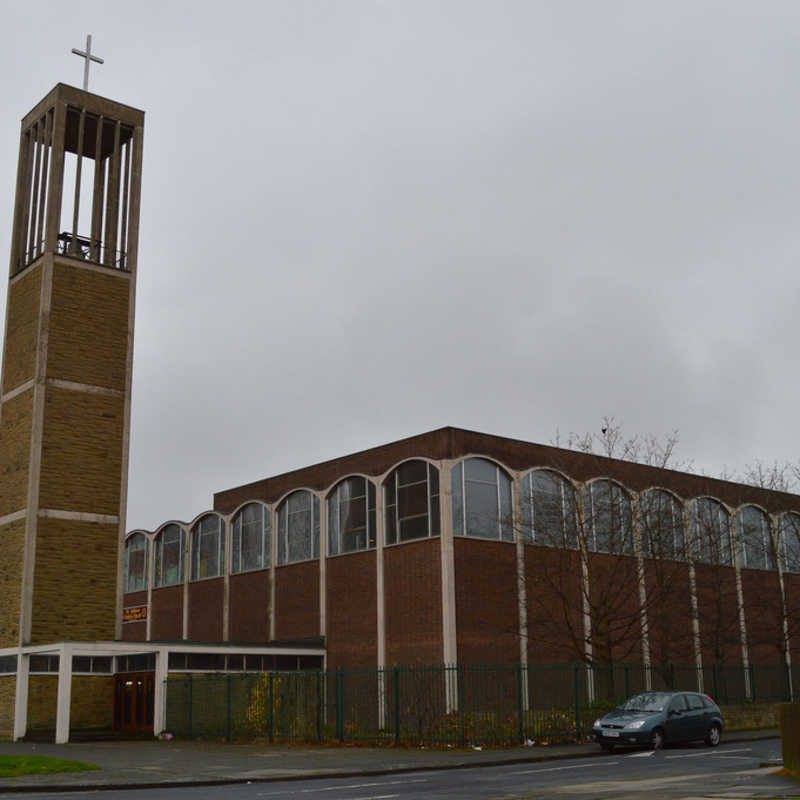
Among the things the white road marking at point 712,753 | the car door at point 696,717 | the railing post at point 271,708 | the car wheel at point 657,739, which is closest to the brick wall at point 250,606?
the railing post at point 271,708

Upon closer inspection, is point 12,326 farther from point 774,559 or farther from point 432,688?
point 774,559

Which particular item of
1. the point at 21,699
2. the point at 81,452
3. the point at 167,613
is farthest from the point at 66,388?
the point at 167,613

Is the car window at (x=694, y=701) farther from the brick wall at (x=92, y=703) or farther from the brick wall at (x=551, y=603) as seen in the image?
the brick wall at (x=92, y=703)

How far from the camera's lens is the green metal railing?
29.0m

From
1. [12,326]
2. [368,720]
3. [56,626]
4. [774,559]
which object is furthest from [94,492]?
[774,559]

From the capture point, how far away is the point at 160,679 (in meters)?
36.0

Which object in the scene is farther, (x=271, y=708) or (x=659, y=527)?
(x=659, y=527)

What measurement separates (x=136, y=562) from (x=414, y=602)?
23.2m

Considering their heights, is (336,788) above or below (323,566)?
below

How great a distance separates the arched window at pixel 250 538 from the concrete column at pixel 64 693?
1310 cm

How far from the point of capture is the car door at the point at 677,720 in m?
26.5

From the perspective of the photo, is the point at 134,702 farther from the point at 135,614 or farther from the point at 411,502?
the point at 135,614

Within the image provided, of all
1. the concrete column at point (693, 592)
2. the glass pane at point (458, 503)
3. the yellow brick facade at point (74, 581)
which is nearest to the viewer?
the yellow brick facade at point (74, 581)

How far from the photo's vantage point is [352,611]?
41719mm
